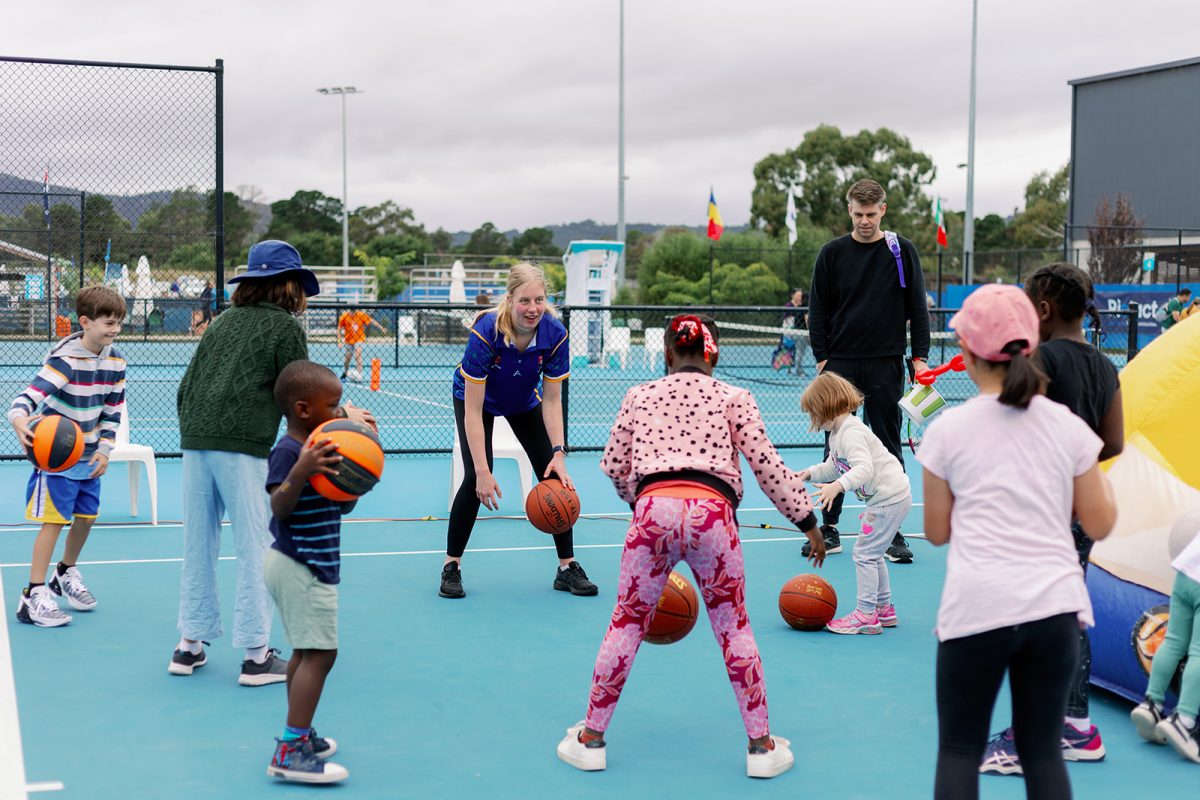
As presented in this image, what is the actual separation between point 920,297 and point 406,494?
485 cm

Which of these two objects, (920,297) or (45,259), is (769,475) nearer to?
(920,297)

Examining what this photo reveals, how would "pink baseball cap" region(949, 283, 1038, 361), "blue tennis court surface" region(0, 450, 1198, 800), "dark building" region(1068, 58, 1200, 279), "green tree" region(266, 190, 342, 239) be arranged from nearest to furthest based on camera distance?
"pink baseball cap" region(949, 283, 1038, 361) < "blue tennis court surface" region(0, 450, 1198, 800) < "dark building" region(1068, 58, 1200, 279) < "green tree" region(266, 190, 342, 239)

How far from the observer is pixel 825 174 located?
197 feet

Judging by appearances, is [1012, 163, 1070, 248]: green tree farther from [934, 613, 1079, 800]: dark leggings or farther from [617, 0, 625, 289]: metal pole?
[934, 613, 1079, 800]: dark leggings

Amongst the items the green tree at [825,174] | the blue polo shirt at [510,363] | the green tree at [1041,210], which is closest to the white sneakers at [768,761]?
the blue polo shirt at [510,363]

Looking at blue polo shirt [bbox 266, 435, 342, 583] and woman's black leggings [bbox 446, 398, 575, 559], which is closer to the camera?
blue polo shirt [bbox 266, 435, 342, 583]

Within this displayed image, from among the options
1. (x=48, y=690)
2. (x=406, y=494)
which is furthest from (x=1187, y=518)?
(x=406, y=494)

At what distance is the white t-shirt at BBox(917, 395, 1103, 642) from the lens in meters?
3.24

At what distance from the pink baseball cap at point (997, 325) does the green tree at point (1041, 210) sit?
68.0 meters

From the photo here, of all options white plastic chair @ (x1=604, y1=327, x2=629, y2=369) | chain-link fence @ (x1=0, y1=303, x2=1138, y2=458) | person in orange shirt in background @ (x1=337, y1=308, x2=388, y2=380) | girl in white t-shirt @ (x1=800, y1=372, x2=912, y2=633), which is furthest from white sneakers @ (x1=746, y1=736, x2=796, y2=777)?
white plastic chair @ (x1=604, y1=327, x2=629, y2=369)

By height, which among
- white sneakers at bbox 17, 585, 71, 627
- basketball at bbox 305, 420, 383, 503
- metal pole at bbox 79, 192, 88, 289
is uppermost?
metal pole at bbox 79, 192, 88, 289

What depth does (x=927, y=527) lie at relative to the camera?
342 centimetres

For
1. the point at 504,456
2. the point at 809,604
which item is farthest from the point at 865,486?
the point at 504,456

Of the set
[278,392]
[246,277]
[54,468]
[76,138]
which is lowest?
[54,468]
